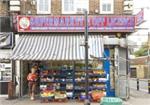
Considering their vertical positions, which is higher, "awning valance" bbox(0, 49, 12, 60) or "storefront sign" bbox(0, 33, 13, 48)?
"storefront sign" bbox(0, 33, 13, 48)

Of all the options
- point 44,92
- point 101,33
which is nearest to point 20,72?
point 44,92

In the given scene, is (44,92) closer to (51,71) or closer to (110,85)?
(51,71)

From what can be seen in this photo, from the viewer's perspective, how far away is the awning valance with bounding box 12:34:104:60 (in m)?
23.8

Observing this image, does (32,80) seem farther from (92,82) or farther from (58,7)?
(58,7)

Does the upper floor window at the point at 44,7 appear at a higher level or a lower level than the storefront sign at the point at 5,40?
higher

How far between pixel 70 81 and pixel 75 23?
3.22 meters

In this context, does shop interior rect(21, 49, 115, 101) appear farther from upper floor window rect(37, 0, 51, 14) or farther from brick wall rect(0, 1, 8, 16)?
brick wall rect(0, 1, 8, 16)

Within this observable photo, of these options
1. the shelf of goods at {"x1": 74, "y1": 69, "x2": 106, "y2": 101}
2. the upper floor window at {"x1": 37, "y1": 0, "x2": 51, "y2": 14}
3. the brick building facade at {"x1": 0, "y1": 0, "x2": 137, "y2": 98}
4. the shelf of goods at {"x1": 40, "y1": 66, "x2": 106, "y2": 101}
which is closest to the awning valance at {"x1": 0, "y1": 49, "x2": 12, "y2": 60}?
the brick building facade at {"x1": 0, "y1": 0, "x2": 137, "y2": 98}

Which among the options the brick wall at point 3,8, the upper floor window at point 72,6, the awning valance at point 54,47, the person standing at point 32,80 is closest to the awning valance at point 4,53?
the awning valance at point 54,47

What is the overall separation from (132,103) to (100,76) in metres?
2.33

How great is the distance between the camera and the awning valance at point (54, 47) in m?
23.8

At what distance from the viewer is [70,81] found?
25.2 meters

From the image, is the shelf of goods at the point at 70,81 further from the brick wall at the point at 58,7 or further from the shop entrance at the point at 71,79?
the brick wall at the point at 58,7

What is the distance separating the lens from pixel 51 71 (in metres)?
25.3
